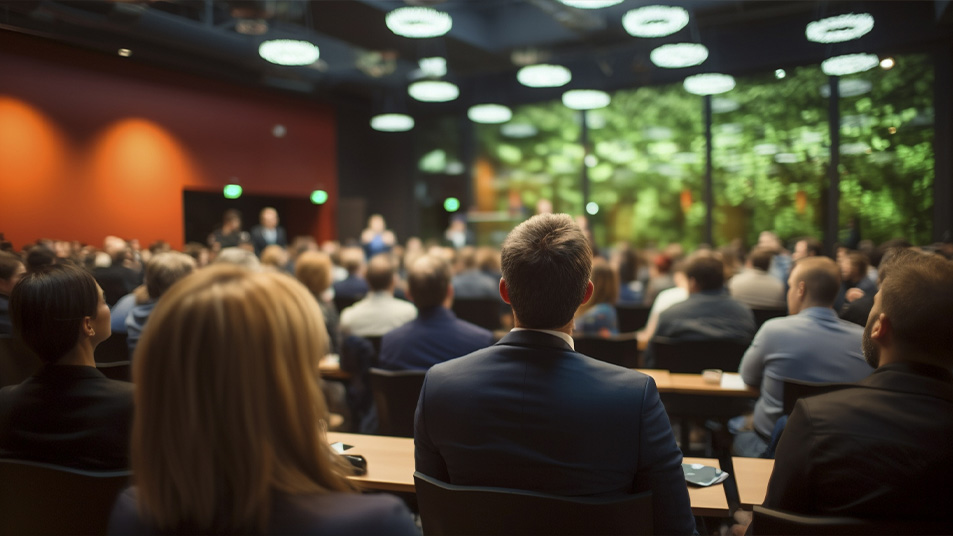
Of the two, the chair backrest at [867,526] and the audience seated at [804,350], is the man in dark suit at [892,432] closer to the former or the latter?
the chair backrest at [867,526]

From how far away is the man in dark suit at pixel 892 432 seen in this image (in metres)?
1.43

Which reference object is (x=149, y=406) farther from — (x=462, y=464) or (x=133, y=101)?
(x=133, y=101)

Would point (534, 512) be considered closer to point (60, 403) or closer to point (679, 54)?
point (60, 403)

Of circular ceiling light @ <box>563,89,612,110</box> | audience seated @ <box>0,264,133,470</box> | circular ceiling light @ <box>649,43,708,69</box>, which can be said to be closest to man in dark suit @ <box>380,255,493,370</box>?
audience seated @ <box>0,264,133,470</box>

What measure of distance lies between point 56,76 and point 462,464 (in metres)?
3.98

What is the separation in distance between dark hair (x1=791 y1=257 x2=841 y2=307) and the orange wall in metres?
3.85

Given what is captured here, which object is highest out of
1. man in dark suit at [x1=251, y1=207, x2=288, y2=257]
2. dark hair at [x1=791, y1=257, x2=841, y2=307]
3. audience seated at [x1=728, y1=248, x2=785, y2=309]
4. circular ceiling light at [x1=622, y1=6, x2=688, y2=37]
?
circular ceiling light at [x1=622, y1=6, x2=688, y2=37]

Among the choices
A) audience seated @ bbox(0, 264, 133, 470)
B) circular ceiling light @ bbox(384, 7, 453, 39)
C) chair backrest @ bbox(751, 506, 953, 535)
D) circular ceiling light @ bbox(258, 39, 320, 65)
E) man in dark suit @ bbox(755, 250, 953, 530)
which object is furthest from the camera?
circular ceiling light @ bbox(258, 39, 320, 65)

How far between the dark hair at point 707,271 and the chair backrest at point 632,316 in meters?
1.51

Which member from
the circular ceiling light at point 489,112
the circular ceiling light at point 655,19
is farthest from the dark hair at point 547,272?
the circular ceiling light at point 489,112

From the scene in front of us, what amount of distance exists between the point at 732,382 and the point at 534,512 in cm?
240

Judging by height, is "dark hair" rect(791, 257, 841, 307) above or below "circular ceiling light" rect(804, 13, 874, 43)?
below

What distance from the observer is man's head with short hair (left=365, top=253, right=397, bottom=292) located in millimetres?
4398

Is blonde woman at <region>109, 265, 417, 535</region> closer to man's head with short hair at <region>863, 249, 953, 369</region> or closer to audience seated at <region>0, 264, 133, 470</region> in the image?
audience seated at <region>0, 264, 133, 470</region>
